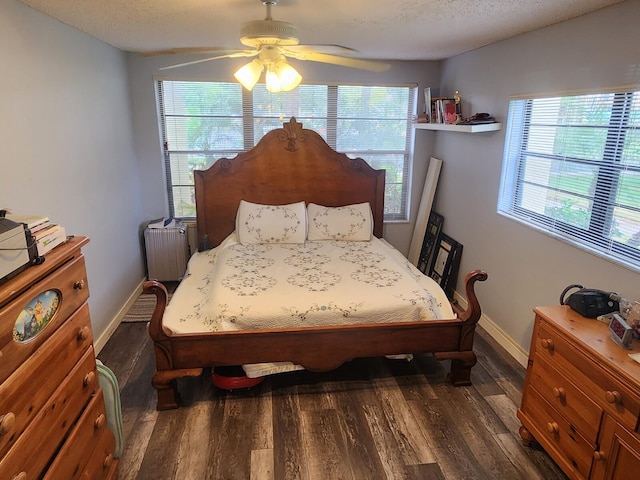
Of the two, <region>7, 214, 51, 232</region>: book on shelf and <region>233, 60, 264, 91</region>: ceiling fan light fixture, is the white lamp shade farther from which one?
<region>7, 214, 51, 232</region>: book on shelf

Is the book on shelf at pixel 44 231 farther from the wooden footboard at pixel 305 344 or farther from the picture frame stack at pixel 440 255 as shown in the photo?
→ the picture frame stack at pixel 440 255

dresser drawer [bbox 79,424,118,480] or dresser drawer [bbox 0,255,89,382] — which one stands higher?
dresser drawer [bbox 0,255,89,382]

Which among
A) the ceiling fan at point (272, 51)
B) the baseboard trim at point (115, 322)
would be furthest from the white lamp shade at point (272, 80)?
the baseboard trim at point (115, 322)

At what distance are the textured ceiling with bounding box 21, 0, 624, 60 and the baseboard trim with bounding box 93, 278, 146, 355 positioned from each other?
213 centimetres

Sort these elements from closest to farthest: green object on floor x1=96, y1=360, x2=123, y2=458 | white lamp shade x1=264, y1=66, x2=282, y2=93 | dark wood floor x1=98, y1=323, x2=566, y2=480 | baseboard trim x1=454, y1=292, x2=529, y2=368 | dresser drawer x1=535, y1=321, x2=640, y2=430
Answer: dresser drawer x1=535, y1=321, x2=640, y2=430, green object on floor x1=96, y1=360, x2=123, y2=458, dark wood floor x1=98, y1=323, x2=566, y2=480, white lamp shade x1=264, y1=66, x2=282, y2=93, baseboard trim x1=454, y1=292, x2=529, y2=368

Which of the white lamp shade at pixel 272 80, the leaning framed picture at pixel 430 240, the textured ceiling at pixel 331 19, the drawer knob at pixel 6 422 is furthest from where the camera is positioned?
the leaning framed picture at pixel 430 240

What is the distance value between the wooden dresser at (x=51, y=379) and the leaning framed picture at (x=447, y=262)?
3.14m

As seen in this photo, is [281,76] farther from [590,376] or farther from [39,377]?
[590,376]

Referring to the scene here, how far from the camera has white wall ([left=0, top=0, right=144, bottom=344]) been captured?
224cm

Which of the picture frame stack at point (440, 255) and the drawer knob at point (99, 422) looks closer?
the drawer knob at point (99, 422)

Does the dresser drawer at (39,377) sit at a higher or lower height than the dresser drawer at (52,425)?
higher

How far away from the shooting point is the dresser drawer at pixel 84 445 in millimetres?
1509

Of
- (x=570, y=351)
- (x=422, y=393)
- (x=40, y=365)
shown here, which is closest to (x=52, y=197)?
(x=40, y=365)

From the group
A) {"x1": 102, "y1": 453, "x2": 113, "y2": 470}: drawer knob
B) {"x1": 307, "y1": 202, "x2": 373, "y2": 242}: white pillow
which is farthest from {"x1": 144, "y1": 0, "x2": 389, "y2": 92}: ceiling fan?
{"x1": 102, "y1": 453, "x2": 113, "y2": 470}: drawer knob
